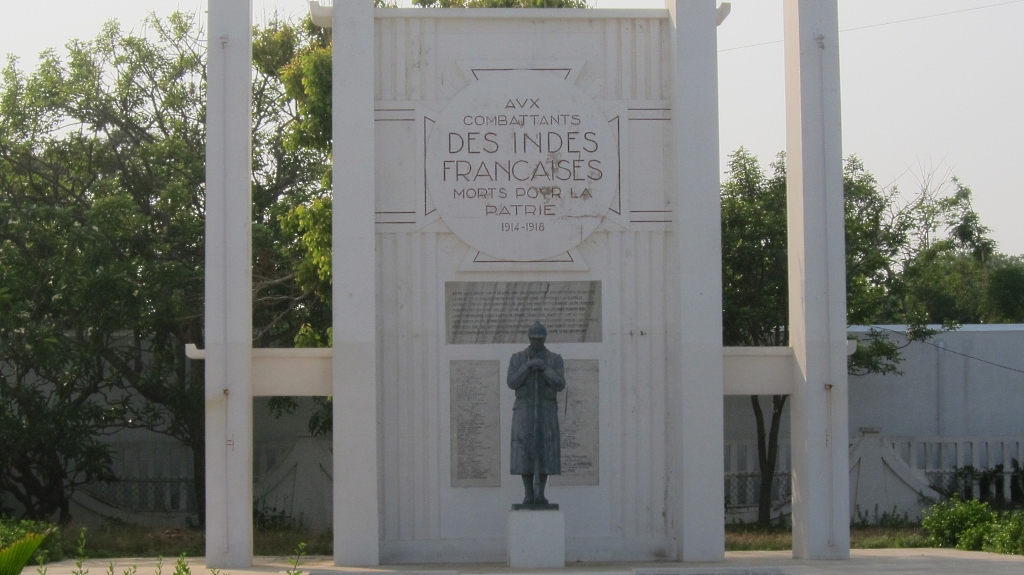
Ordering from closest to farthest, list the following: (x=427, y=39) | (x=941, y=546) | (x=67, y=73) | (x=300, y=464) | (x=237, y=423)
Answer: (x=237, y=423)
(x=427, y=39)
(x=941, y=546)
(x=300, y=464)
(x=67, y=73)

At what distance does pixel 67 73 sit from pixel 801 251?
11.8 m

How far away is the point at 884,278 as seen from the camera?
18328mm

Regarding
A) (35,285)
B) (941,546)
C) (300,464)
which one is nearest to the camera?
(941,546)

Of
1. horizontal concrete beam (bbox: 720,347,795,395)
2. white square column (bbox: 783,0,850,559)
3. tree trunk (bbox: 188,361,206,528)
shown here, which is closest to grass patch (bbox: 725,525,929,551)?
white square column (bbox: 783,0,850,559)

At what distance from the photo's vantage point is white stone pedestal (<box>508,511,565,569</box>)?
408 inches

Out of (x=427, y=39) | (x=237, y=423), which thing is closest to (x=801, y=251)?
(x=427, y=39)

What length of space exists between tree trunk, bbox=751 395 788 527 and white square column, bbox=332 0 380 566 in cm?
774

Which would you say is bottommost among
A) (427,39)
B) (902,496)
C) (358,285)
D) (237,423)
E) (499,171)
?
(902,496)

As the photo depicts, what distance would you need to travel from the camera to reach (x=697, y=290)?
36.7 ft

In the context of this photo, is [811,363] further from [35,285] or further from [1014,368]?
[35,285]

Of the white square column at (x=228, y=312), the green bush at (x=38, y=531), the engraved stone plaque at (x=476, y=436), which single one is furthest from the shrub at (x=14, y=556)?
the engraved stone plaque at (x=476, y=436)

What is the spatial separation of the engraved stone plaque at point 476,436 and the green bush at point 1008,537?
5295 millimetres

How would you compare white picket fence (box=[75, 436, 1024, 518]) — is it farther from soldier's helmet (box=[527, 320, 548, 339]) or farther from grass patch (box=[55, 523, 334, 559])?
soldier's helmet (box=[527, 320, 548, 339])

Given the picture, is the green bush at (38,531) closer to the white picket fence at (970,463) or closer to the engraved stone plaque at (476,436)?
the engraved stone plaque at (476,436)
